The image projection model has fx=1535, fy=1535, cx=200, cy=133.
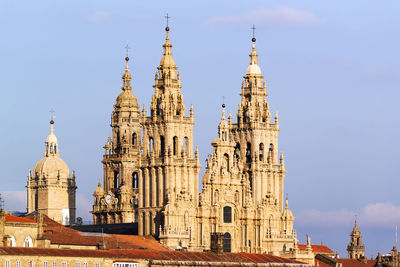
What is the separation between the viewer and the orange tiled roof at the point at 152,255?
13812cm

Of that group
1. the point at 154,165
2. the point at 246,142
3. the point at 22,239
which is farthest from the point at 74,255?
the point at 246,142

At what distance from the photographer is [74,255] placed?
140500 mm

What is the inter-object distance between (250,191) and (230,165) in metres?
4.79

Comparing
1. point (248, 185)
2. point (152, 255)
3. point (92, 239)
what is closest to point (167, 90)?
point (248, 185)

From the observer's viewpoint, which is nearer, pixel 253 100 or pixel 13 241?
pixel 13 241

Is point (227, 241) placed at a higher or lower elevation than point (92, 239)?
higher

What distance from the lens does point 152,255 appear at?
151 metres

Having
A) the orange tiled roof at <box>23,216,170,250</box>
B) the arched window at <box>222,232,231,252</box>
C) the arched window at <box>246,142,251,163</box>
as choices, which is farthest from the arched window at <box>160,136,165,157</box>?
the arched window at <box>246,142,251,163</box>

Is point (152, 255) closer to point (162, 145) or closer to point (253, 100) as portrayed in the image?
point (162, 145)

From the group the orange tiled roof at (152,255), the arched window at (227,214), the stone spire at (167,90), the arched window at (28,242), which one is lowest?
the orange tiled roof at (152,255)

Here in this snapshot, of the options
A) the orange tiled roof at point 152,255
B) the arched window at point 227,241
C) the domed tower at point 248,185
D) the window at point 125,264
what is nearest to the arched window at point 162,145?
the domed tower at point 248,185

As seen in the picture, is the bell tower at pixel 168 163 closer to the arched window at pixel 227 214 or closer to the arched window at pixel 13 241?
the arched window at pixel 227 214

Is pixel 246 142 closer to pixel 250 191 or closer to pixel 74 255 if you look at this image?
pixel 250 191

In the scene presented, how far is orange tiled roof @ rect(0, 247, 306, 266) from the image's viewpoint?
453ft
